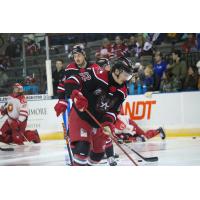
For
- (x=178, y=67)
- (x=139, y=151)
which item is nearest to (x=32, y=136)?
(x=139, y=151)

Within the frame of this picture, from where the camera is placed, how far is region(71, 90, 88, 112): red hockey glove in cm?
511

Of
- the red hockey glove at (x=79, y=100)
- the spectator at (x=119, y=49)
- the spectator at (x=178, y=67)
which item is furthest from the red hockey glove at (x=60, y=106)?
the spectator at (x=178, y=67)

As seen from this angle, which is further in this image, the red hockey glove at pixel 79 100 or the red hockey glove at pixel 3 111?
the red hockey glove at pixel 3 111

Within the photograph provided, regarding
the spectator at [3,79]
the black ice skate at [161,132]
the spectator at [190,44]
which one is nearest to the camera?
the spectator at [190,44]

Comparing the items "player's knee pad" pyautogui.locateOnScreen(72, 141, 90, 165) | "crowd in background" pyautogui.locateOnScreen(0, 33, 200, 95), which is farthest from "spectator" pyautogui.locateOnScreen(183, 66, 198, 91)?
"player's knee pad" pyautogui.locateOnScreen(72, 141, 90, 165)

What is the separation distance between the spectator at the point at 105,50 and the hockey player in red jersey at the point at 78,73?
0.12 m

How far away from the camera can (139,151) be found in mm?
5227

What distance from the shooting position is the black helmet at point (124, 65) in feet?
16.8

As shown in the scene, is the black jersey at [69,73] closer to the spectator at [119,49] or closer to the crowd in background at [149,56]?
the crowd in background at [149,56]

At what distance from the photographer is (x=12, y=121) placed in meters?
5.36
